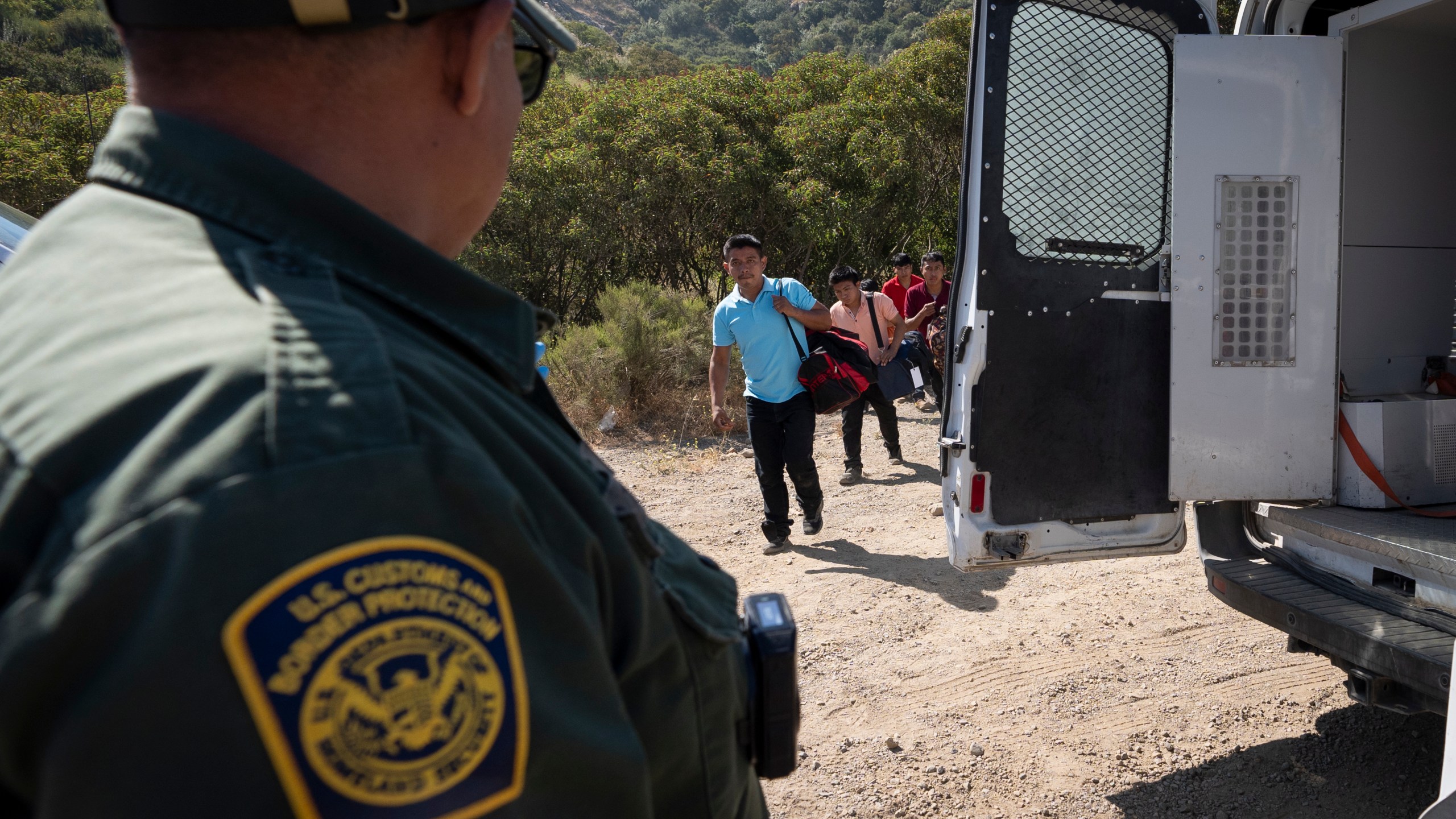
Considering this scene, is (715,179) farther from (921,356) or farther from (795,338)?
(795,338)

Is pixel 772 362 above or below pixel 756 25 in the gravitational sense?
below

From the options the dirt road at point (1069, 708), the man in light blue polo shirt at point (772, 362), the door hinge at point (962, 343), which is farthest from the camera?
the man in light blue polo shirt at point (772, 362)

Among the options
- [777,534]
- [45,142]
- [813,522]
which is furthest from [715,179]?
[45,142]

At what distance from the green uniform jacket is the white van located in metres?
2.80

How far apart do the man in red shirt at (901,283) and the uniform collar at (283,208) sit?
811 cm

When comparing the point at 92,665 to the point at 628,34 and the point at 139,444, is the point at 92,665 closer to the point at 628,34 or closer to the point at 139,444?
the point at 139,444

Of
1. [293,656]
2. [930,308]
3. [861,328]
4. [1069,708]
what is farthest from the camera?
[930,308]

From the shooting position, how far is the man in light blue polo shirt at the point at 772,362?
19.5ft

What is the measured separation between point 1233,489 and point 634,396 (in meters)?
7.11

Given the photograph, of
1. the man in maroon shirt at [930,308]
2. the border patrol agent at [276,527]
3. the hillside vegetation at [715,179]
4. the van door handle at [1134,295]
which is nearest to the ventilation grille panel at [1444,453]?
the van door handle at [1134,295]

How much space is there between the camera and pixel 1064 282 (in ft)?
10.9

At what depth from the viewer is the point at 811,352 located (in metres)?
6.17

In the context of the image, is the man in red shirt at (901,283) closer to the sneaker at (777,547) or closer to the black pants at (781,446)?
the black pants at (781,446)

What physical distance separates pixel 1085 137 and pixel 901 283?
5.57 m
